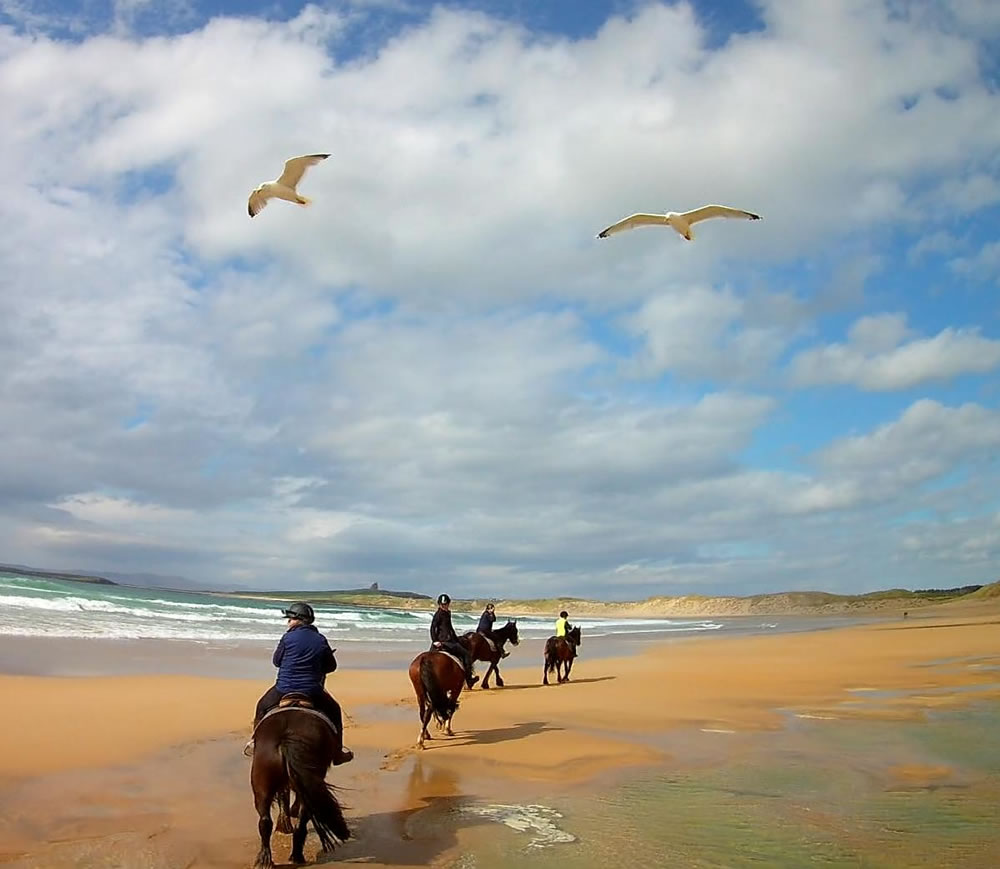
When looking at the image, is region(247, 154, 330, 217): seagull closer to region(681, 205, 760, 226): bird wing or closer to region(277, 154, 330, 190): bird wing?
region(277, 154, 330, 190): bird wing

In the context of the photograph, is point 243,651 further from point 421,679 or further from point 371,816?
point 371,816

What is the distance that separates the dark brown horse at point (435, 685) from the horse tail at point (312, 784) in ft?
14.1

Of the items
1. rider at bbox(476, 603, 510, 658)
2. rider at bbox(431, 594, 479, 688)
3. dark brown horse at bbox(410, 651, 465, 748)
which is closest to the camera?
dark brown horse at bbox(410, 651, 465, 748)

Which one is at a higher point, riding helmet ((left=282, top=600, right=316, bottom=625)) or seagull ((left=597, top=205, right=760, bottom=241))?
seagull ((left=597, top=205, right=760, bottom=241))

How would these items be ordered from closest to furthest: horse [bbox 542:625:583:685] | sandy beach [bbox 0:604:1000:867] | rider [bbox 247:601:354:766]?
sandy beach [bbox 0:604:1000:867]
rider [bbox 247:601:354:766]
horse [bbox 542:625:583:685]

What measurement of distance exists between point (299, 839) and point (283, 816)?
0.36 meters

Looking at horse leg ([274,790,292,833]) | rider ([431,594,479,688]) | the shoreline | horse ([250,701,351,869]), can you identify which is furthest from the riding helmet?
rider ([431,594,479,688])

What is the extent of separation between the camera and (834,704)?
14547 millimetres

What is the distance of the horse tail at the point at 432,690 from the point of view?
10453 millimetres

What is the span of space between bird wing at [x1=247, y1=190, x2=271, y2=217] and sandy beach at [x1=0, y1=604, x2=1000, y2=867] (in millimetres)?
8164

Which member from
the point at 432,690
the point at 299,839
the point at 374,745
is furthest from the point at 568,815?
the point at 374,745

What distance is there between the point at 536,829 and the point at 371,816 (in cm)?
142

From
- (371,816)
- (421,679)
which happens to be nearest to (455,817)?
(371,816)

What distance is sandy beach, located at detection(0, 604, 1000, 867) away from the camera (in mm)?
6391
